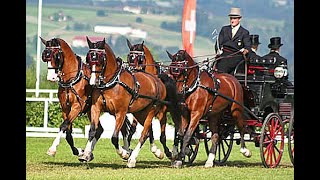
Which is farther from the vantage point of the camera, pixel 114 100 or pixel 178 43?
pixel 178 43

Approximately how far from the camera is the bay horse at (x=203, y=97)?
523 inches

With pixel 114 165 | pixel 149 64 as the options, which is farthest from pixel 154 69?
pixel 114 165

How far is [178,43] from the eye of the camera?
3002 cm

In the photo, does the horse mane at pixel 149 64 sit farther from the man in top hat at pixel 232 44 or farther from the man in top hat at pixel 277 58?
the man in top hat at pixel 277 58

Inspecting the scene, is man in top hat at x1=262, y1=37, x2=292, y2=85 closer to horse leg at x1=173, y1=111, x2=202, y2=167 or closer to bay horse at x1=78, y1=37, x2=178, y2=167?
horse leg at x1=173, y1=111, x2=202, y2=167

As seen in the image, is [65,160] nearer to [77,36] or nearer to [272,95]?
[272,95]

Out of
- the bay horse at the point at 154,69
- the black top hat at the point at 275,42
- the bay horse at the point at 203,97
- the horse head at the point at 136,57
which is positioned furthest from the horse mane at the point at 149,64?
the black top hat at the point at 275,42

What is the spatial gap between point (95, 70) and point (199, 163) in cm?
320

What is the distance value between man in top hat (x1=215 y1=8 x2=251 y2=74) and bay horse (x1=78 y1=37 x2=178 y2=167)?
169 cm

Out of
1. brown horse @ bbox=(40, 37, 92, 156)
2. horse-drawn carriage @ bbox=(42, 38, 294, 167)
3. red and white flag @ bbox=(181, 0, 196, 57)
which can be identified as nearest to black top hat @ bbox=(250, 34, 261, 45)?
horse-drawn carriage @ bbox=(42, 38, 294, 167)

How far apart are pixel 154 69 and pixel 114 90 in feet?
6.38
